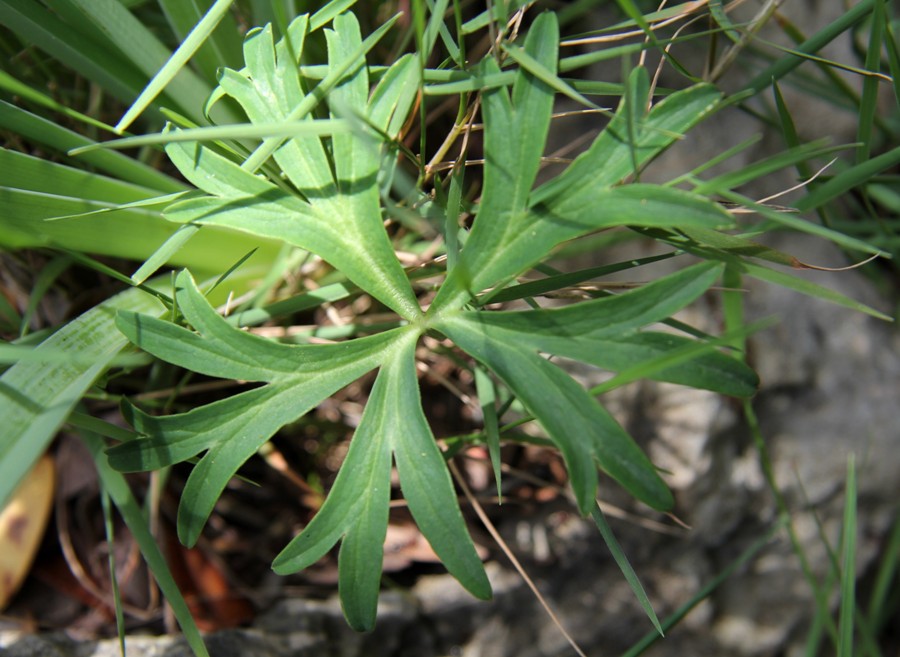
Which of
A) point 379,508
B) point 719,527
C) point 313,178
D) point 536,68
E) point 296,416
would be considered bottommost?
point 719,527

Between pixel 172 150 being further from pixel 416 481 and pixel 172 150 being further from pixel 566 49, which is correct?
pixel 566 49

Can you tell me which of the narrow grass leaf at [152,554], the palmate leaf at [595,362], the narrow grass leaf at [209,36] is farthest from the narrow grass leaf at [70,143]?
the palmate leaf at [595,362]

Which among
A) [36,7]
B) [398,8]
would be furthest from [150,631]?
[398,8]

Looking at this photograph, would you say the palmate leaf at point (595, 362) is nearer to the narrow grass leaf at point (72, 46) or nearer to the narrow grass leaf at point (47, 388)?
the narrow grass leaf at point (47, 388)

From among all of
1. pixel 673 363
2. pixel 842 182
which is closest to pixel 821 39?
pixel 842 182

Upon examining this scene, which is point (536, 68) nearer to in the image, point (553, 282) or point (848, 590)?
point (553, 282)

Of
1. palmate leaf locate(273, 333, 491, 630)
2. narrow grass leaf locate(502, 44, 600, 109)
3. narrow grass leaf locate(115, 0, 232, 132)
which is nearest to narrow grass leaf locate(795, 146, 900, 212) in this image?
narrow grass leaf locate(502, 44, 600, 109)

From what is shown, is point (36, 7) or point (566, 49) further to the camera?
point (566, 49)

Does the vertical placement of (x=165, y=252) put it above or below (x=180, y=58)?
below
